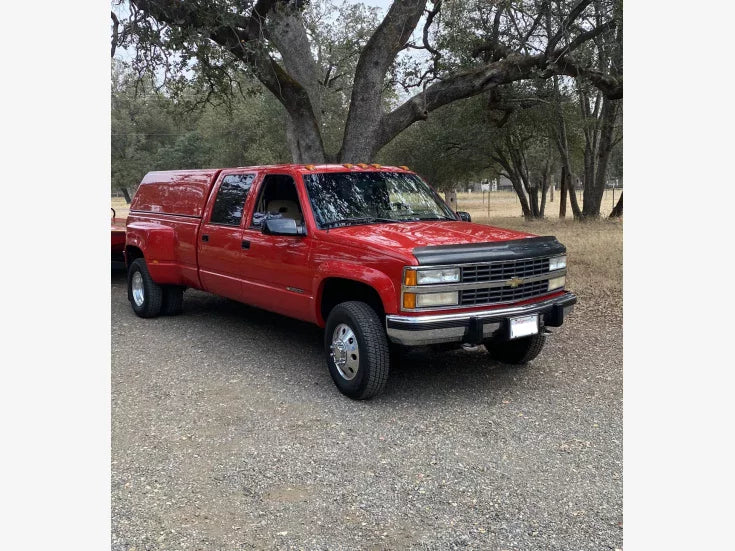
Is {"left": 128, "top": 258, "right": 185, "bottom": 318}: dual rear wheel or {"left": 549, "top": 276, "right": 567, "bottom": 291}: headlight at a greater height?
{"left": 549, "top": 276, "right": 567, "bottom": 291}: headlight

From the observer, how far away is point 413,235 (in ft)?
17.5

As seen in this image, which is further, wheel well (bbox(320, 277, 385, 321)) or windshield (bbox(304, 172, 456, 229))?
windshield (bbox(304, 172, 456, 229))

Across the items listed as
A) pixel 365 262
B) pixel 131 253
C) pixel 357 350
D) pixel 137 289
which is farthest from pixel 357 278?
pixel 131 253

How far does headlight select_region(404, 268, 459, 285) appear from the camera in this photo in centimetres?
473

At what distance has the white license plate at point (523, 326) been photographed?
16.4 ft

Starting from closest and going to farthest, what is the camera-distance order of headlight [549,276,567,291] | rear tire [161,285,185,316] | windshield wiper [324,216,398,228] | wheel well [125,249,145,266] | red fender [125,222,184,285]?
headlight [549,276,567,291] → windshield wiper [324,216,398,228] → red fender [125,222,184,285] → rear tire [161,285,185,316] → wheel well [125,249,145,266]

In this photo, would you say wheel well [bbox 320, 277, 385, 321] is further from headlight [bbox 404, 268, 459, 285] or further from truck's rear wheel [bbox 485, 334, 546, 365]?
truck's rear wheel [bbox 485, 334, 546, 365]

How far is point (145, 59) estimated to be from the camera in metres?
10.1

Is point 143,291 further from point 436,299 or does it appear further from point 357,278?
point 436,299

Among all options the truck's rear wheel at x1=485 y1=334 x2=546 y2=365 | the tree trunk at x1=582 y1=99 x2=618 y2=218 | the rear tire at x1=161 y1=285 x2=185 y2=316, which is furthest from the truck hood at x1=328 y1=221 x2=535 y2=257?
the tree trunk at x1=582 y1=99 x2=618 y2=218

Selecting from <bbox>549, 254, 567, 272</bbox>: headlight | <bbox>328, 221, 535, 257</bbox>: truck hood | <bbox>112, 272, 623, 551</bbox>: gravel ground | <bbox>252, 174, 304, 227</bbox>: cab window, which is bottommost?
<bbox>112, 272, 623, 551</bbox>: gravel ground

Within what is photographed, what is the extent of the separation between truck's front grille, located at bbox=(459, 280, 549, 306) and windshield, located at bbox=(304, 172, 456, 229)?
1304mm

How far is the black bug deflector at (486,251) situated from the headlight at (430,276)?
66 mm

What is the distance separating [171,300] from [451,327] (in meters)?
4.84
